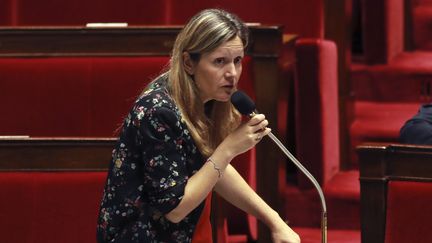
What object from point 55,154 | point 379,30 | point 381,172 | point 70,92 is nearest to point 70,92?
point 70,92

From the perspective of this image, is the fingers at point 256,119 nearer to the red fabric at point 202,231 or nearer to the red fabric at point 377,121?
the red fabric at point 202,231

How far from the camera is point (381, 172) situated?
0.65 metres

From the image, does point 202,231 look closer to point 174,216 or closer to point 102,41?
point 174,216

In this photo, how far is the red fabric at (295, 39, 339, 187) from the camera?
3.05 ft

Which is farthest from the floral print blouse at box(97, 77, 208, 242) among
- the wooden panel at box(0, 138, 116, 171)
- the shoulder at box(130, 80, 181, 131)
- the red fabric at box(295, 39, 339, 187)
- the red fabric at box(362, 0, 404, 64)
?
the red fabric at box(362, 0, 404, 64)

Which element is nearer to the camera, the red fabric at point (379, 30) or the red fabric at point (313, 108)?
the red fabric at point (313, 108)

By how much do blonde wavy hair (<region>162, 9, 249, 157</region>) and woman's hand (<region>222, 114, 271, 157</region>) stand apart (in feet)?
0.06

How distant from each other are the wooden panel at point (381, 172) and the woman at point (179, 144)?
127 millimetres

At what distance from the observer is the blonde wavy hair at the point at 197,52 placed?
519 millimetres

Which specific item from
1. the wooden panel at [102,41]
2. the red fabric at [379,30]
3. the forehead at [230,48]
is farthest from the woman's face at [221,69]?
the red fabric at [379,30]

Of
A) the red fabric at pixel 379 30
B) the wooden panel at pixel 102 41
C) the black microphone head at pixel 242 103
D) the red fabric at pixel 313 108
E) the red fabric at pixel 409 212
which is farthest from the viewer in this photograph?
the red fabric at pixel 379 30

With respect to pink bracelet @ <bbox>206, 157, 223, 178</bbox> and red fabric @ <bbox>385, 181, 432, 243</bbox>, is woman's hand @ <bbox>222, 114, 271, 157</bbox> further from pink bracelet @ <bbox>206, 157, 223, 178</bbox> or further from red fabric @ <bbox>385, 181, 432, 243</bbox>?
red fabric @ <bbox>385, 181, 432, 243</bbox>

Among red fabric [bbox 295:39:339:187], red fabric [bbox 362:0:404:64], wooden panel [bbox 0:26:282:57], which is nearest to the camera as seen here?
wooden panel [bbox 0:26:282:57]

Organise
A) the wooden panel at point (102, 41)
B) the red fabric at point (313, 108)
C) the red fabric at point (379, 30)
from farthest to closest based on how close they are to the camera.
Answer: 1. the red fabric at point (379, 30)
2. the red fabric at point (313, 108)
3. the wooden panel at point (102, 41)
